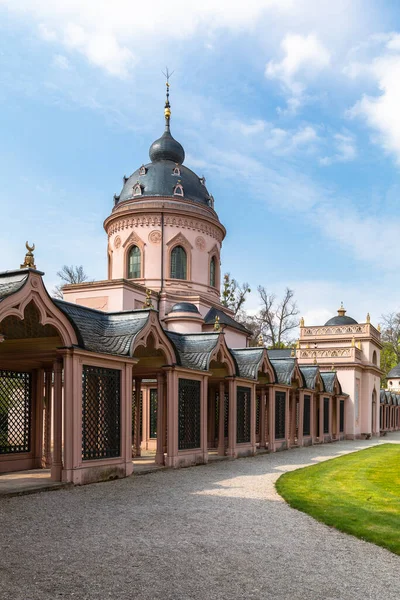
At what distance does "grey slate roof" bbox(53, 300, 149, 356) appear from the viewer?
45.8 feet

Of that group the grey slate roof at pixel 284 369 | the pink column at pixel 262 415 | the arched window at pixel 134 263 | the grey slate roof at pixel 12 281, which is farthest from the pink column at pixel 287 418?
the grey slate roof at pixel 12 281

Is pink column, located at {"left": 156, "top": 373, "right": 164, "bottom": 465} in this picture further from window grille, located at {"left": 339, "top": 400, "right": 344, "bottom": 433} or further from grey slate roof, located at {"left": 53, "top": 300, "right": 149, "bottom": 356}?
window grille, located at {"left": 339, "top": 400, "right": 344, "bottom": 433}

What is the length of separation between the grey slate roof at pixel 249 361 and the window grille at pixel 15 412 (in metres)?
8.67

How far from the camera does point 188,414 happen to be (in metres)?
18.2

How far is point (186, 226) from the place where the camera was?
34.7 meters

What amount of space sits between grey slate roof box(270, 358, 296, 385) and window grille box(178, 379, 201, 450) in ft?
28.6

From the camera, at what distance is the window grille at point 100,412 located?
13672 millimetres

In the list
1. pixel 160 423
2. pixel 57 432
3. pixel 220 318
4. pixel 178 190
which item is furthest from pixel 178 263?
pixel 57 432

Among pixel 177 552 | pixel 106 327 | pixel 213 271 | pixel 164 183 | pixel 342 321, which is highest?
pixel 164 183

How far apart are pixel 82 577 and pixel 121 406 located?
337 inches

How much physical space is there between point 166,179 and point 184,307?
821 cm

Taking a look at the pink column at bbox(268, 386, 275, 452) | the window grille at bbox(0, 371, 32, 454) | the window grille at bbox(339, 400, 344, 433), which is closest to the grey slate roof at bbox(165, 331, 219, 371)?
the window grille at bbox(0, 371, 32, 454)

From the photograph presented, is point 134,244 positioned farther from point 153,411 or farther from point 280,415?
point 280,415

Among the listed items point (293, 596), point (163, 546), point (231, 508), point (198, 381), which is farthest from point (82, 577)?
point (198, 381)
